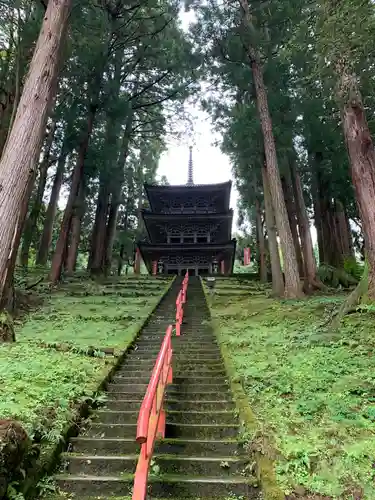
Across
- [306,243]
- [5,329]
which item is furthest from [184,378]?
[306,243]

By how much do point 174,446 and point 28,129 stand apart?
543cm

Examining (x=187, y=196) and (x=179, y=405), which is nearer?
(x=179, y=405)

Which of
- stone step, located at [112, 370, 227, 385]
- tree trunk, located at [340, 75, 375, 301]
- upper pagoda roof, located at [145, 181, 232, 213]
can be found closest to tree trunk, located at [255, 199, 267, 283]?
upper pagoda roof, located at [145, 181, 232, 213]

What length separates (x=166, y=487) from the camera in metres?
3.32

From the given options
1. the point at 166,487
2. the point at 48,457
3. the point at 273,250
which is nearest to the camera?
the point at 166,487

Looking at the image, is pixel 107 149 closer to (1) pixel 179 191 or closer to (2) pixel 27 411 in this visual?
(1) pixel 179 191

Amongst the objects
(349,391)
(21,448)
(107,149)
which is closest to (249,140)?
(107,149)

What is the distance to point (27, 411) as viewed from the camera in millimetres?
3762

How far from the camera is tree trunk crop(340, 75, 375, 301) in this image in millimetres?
7109

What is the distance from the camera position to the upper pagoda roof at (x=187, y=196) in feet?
85.4

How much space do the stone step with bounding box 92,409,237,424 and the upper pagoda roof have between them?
21550 mm

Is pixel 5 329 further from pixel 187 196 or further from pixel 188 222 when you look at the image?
pixel 187 196

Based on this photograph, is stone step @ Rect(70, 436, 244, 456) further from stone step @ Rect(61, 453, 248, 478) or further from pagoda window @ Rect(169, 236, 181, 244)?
pagoda window @ Rect(169, 236, 181, 244)

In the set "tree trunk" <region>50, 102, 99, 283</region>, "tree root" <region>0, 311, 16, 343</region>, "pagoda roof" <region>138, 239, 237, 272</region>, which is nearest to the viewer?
"tree root" <region>0, 311, 16, 343</region>
